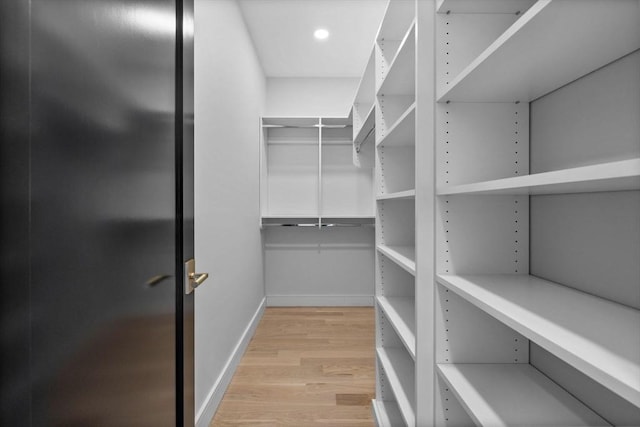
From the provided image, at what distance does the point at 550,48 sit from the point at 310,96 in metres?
3.21

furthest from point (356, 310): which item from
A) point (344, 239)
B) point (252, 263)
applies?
point (252, 263)

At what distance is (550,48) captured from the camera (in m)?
0.71

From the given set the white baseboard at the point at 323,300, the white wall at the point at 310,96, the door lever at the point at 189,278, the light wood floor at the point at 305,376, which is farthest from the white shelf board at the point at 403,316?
the white wall at the point at 310,96

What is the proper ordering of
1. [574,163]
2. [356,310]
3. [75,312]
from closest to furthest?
[75,312] < [574,163] < [356,310]

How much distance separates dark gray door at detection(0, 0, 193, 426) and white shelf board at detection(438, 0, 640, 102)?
2.56 ft

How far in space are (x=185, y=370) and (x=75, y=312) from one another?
482 millimetres

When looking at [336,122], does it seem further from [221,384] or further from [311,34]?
[221,384]

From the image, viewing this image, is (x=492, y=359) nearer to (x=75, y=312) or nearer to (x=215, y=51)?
(x=75, y=312)

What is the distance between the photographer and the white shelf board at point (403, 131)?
1.21m

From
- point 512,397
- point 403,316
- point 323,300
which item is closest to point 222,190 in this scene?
point 403,316

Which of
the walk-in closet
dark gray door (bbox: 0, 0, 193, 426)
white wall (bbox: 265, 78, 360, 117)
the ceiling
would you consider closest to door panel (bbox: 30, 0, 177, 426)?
dark gray door (bbox: 0, 0, 193, 426)

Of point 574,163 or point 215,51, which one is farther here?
point 215,51

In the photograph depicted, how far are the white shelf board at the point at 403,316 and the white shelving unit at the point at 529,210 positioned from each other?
0.20 meters

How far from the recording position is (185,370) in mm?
936
